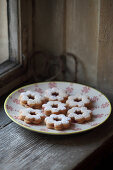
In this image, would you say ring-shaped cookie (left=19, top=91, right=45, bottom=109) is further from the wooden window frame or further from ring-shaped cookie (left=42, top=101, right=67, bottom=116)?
the wooden window frame

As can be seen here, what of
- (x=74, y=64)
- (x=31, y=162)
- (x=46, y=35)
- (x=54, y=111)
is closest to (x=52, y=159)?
(x=31, y=162)

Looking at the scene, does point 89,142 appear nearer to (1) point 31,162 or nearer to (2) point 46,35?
(1) point 31,162

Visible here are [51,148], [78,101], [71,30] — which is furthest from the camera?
[71,30]

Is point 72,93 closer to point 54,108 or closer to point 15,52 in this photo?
point 54,108

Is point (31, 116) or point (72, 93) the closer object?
point (31, 116)

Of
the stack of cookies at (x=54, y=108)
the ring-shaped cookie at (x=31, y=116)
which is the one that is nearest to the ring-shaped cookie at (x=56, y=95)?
the stack of cookies at (x=54, y=108)

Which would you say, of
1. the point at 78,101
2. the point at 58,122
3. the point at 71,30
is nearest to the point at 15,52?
the point at 71,30

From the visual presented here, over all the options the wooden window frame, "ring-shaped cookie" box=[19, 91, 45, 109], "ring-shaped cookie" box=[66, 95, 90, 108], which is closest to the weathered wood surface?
the wooden window frame
